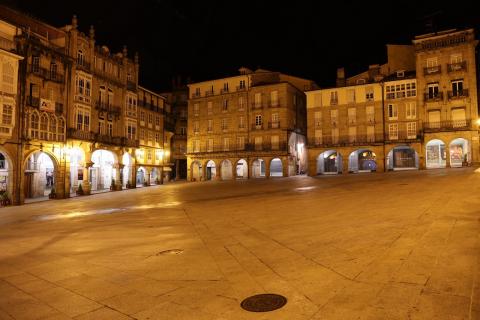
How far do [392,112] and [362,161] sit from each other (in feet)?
32.1

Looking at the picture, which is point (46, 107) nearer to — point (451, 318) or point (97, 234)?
point (97, 234)

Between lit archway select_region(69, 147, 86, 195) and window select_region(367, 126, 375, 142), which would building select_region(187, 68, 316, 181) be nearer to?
window select_region(367, 126, 375, 142)

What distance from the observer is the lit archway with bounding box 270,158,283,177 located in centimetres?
5738

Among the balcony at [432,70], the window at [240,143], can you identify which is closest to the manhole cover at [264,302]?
the balcony at [432,70]

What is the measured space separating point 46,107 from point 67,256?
28115 mm

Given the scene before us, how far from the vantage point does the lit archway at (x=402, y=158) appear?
50531 mm

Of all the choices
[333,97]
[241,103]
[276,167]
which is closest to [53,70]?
[241,103]

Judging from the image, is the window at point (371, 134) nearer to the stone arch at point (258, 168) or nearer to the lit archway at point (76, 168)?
the stone arch at point (258, 168)

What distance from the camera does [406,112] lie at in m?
48.0

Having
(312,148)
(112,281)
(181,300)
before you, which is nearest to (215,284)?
(181,300)

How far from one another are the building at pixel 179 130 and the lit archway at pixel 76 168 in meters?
26.3

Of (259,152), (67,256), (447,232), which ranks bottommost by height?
(67,256)

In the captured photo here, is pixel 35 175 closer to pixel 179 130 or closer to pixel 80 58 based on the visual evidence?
pixel 80 58

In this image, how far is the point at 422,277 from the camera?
637 cm
